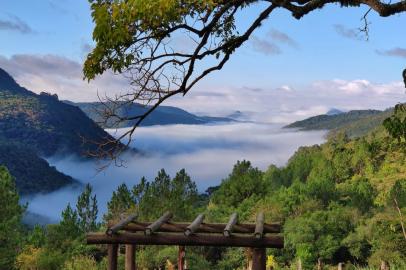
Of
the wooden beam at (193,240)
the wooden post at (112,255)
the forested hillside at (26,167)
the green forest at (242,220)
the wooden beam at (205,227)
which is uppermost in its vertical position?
the forested hillside at (26,167)

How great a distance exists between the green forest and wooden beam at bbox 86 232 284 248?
24.8 meters

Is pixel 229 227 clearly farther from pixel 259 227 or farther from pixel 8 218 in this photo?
pixel 8 218

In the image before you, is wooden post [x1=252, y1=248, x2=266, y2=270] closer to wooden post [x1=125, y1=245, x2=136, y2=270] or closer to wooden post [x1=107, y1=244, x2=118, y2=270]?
wooden post [x1=107, y1=244, x2=118, y2=270]

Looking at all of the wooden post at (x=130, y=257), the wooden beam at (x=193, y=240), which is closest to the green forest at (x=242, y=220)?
the wooden post at (x=130, y=257)

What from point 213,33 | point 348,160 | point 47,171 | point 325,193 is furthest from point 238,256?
point 47,171

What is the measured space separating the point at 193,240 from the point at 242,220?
43857 millimetres

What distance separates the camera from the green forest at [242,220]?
3906cm

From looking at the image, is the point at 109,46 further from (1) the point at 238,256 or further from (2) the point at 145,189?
(2) the point at 145,189

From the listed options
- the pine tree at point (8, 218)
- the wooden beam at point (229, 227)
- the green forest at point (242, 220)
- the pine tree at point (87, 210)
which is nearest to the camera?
the wooden beam at point (229, 227)

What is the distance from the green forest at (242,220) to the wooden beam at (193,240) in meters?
24.8

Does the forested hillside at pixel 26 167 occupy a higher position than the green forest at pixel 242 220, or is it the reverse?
the forested hillside at pixel 26 167

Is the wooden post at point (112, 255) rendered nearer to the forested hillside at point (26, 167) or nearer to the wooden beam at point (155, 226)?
the wooden beam at point (155, 226)

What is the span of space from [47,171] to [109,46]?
197 metres

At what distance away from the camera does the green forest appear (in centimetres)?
3906
